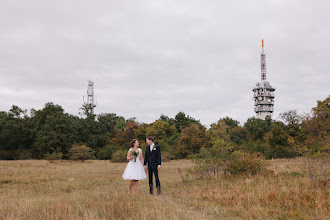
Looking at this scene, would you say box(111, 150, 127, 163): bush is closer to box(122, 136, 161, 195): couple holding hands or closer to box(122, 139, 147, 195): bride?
box(122, 136, 161, 195): couple holding hands

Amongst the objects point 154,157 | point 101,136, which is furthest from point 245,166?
point 101,136

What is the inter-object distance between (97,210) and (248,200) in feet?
15.5

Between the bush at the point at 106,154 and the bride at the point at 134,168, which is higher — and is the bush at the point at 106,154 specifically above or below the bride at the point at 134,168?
below

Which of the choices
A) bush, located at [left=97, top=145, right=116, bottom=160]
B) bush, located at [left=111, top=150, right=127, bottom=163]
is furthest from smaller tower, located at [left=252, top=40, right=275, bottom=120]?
bush, located at [left=111, top=150, right=127, bottom=163]

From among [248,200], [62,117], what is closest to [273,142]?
[248,200]

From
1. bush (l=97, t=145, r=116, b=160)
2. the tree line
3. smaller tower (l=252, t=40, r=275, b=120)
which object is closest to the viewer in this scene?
the tree line

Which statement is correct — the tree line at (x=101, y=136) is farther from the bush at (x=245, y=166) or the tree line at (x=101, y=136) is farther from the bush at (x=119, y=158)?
the bush at (x=245, y=166)

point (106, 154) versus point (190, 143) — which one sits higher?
point (190, 143)

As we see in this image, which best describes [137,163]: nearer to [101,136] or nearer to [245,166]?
[245,166]

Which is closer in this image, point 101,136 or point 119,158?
point 119,158

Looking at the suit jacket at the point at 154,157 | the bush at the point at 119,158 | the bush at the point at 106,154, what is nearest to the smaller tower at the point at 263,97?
the bush at the point at 106,154

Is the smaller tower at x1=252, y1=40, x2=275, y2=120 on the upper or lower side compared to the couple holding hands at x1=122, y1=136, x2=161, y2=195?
upper

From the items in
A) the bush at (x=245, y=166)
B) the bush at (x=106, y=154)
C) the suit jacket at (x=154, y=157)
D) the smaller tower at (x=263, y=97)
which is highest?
the smaller tower at (x=263, y=97)

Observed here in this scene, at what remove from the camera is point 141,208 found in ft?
23.1
